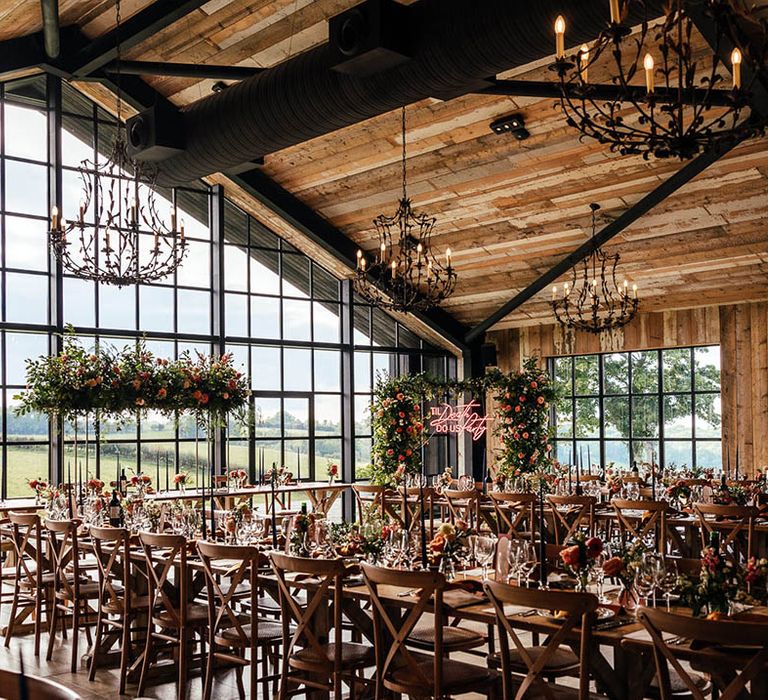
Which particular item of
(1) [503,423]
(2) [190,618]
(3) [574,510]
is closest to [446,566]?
(2) [190,618]

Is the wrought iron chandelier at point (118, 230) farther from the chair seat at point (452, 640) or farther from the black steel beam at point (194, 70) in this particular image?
the chair seat at point (452, 640)

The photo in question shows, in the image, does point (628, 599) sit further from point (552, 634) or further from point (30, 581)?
point (30, 581)

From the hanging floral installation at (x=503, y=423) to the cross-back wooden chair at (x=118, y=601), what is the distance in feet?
21.9

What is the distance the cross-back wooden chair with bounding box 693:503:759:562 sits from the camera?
23.4 ft

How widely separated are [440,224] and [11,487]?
238 inches

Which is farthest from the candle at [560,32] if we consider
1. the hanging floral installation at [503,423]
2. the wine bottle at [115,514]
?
the hanging floral installation at [503,423]

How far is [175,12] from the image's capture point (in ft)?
29.5

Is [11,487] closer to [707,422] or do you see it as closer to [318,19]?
[318,19]

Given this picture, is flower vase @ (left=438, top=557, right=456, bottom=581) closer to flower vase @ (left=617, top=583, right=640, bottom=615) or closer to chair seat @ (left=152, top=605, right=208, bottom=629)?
flower vase @ (left=617, top=583, right=640, bottom=615)

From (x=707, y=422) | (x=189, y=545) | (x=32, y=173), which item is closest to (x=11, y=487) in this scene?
(x=32, y=173)

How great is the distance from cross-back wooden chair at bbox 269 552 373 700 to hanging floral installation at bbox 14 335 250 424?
5.31 meters

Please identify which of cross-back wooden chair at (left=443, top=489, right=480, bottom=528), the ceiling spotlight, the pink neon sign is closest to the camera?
cross-back wooden chair at (left=443, top=489, right=480, bottom=528)

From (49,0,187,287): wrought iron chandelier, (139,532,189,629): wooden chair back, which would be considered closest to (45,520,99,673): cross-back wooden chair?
(139,532,189,629): wooden chair back

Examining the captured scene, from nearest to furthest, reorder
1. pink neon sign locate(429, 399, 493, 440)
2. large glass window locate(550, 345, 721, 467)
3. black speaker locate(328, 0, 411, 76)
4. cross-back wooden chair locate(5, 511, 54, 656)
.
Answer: black speaker locate(328, 0, 411, 76) < cross-back wooden chair locate(5, 511, 54, 656) < large glass window locate(550, 345, 721, 467) < pink neon sign locate(429, 399, 493, 440)
